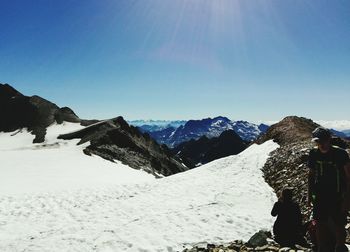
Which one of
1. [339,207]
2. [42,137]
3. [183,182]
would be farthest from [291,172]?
[42,137]

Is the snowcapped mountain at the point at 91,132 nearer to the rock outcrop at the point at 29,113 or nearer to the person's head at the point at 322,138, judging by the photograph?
the rock outcrop at the point at 29,113

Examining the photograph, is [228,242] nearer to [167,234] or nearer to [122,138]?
[167,234]

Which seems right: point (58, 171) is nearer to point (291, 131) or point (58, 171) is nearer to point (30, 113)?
point (291, 131)

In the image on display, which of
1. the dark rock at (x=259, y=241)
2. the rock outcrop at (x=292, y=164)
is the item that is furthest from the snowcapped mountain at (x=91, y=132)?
the dark rock at (x=259, y=241)

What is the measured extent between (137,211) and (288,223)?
867cm

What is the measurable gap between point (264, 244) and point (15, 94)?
357 ft

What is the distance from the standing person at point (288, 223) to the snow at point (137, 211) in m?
2.02

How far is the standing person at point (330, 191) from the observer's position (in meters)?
9.16

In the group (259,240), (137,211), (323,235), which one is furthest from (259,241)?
(137,211)

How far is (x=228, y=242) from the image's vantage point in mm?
14047

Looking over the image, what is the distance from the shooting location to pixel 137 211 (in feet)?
62.5

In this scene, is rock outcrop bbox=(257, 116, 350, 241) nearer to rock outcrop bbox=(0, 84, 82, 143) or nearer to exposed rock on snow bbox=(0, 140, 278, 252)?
exposed rock on snow bbox=(0, 140, 278, 252)

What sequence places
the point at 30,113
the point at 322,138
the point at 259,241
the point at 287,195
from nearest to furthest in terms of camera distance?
the point at 322,138 → the point at 259,241 → the point at 287,195 → the point at 30,113

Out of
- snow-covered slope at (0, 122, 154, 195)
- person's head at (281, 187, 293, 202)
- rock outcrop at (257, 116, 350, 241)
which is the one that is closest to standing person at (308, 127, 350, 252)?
rock outcrop at (257, 116, 350, 241)
